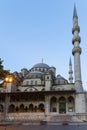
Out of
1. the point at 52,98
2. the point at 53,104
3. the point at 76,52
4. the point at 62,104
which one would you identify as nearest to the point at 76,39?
the point at 76,52

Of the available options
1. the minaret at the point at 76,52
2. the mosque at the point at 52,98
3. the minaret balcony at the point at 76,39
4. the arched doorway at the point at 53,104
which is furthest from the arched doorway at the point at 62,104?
the minaret balcony at the point at 76,39

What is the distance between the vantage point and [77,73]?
134 ft

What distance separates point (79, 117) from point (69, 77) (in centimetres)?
2746

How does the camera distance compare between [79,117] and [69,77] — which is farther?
[69,77]

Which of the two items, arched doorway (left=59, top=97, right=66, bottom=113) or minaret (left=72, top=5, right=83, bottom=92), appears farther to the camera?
arched doorway (left=59, top=97, right=66, bottom=113)

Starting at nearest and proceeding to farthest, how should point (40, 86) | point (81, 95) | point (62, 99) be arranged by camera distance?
point (81, 95) → point (62, 99) → point (40, 86)

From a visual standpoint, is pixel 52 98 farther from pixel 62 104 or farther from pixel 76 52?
pixel 76 52

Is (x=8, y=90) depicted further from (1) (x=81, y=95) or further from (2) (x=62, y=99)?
(1) (x=81, y=95)

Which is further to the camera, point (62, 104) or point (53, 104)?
point (53, 104)

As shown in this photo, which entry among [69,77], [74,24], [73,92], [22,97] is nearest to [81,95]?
[73,92]

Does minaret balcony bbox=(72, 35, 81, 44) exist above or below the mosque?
above

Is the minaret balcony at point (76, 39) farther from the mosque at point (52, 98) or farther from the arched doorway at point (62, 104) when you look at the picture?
the arched doorway at point (62, 104)

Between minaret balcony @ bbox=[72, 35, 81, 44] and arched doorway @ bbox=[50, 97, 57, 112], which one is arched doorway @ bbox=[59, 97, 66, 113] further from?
minaret balcony @ bbox=[72, 35, 81, 44]

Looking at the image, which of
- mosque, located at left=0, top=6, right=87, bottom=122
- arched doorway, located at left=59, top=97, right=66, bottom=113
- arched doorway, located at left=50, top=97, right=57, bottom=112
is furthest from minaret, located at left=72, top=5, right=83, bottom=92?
arched doorway, located at left=50, top=97, right=57, bottom=112
